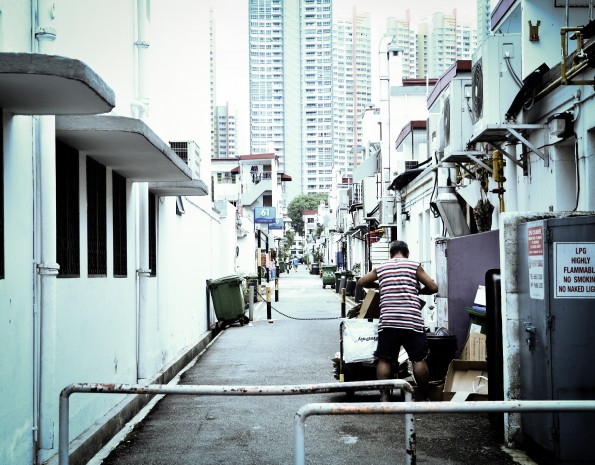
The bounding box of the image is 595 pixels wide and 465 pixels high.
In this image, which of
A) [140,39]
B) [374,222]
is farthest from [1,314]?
[374,222]

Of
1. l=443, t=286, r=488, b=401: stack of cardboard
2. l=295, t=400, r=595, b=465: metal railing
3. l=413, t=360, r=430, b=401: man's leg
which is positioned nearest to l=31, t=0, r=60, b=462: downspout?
l=295, t=400, r=595, b=465: metal railing

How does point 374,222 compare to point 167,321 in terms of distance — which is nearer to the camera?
point 167,321

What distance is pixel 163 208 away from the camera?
13.2 m

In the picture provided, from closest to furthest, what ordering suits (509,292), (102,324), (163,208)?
(509,292)
(102,324)
(163,208)

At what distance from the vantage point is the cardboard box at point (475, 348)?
9.51 meters

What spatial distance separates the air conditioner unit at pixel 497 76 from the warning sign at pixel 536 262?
4.80 meters

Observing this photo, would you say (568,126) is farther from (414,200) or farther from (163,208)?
(414,200)

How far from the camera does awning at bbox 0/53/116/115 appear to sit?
473 cm

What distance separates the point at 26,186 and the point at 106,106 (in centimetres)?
89

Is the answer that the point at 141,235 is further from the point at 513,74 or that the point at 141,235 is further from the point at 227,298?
the point at 227,298

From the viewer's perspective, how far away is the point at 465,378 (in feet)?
28.6

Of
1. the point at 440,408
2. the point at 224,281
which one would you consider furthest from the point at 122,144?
the point at 224,281

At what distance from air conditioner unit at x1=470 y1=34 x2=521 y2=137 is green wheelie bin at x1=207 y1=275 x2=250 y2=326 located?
10.4 metres

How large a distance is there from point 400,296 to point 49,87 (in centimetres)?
473
